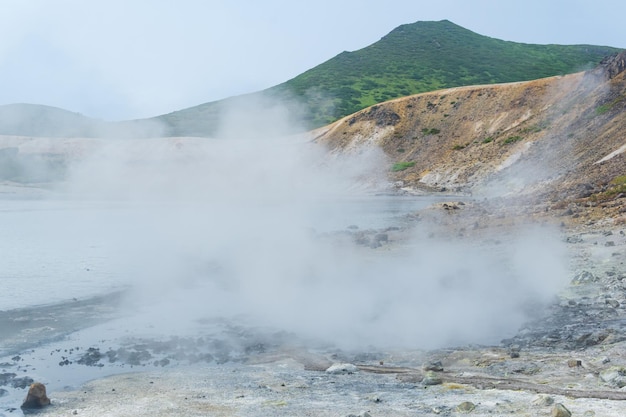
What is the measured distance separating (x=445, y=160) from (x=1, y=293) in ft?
167

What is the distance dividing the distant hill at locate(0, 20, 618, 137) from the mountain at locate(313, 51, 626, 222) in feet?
50.3

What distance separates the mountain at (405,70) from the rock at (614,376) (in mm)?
77334

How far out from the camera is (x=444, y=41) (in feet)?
499

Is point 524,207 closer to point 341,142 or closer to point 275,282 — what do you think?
point 275,282

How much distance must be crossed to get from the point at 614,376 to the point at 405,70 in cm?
11946

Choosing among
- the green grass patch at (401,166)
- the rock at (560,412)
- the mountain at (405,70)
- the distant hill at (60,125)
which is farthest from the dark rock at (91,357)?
the mountain at (405,70)

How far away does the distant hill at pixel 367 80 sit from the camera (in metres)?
91.3

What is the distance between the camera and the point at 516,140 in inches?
2298

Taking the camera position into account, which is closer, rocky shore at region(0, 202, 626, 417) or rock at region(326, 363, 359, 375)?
rocky shore at region(0, 202, 626, 417)

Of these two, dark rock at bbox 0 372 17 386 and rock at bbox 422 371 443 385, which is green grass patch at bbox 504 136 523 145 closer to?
rock at bbox 422 371 443 385

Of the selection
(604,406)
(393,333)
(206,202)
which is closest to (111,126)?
(206,202)

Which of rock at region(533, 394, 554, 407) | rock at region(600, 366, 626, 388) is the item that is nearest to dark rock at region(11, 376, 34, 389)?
rock at region(533, 394, 554, 407)

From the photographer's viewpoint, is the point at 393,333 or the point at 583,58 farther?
the point at 583,58

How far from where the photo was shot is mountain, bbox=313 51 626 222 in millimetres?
33094
